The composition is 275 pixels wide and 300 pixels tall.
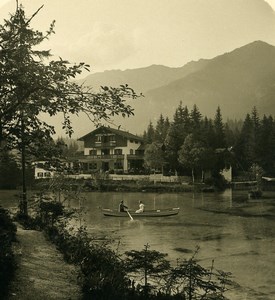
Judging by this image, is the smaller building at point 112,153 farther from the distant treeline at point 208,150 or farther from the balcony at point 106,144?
the distant treeline at point 208,150

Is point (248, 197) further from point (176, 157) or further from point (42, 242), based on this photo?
point (42, 242)

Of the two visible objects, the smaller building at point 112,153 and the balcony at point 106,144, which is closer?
the smaller building at point 112,153

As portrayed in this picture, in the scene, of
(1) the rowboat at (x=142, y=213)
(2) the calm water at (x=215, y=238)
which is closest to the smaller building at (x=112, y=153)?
(2) the calm water at (x=215, y=238)

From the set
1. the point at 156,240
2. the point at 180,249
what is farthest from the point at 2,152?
the point at 156,240

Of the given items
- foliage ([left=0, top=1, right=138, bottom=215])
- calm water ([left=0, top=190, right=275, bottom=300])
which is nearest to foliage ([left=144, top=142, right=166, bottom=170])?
calm water ([left=0, top=190, right=275, bottom=300])

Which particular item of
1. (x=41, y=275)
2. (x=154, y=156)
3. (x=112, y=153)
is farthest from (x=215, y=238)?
(x=112, y=153)

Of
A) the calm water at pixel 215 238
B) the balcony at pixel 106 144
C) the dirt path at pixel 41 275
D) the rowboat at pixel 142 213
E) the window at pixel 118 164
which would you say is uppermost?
the balcony at pixel 106 144
